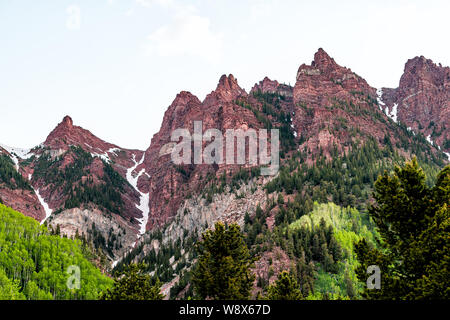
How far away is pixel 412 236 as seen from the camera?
23.1 meters

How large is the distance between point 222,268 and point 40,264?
61.9 m

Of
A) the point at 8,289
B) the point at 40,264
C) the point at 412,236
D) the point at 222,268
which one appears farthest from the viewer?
the point at 40,264

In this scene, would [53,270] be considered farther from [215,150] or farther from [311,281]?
[215,150]

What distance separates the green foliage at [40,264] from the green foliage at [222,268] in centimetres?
4403

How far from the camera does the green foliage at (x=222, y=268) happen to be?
32375mm

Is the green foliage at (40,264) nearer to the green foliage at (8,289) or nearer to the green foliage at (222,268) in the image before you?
the green foliage at (8,289)

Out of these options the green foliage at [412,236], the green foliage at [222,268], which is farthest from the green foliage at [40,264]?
the green foliage at [412,236]

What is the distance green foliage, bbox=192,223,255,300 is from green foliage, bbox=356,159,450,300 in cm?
1191

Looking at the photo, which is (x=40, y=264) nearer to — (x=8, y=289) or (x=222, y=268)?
(x=8, y=289)

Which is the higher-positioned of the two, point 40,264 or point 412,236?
point 412,236

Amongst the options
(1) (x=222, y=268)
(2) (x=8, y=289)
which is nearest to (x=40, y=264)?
(2) (x=8, y=289)
